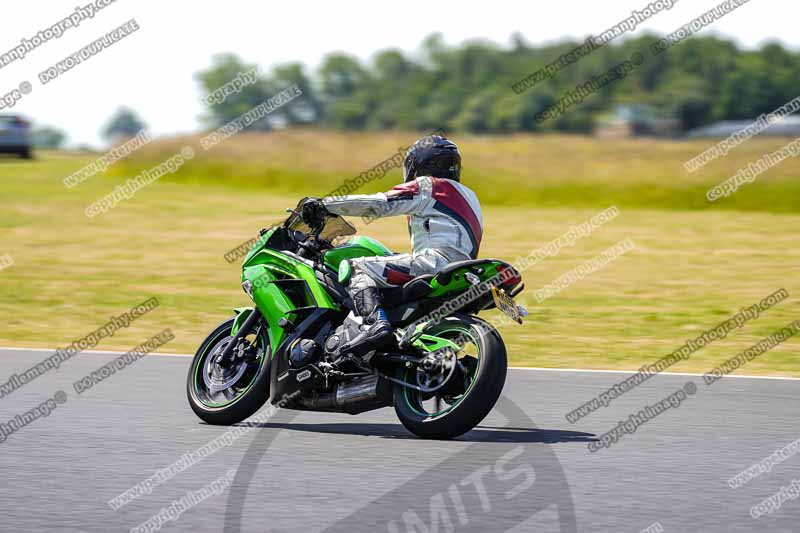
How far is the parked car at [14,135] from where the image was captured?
35188mm

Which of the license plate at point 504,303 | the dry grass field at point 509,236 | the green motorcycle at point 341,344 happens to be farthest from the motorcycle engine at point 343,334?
the dry grass field at point 509,236

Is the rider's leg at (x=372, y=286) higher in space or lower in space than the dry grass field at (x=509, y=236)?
higher

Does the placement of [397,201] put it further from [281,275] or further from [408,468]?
[408,468]

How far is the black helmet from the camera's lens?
25.6 ft

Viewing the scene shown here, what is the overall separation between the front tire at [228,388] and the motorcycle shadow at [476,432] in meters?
0.17

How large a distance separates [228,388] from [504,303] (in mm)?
1996

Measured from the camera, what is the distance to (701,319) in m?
14.8

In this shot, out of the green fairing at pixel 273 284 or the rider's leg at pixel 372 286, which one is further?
the green fairing at pixel 273 284

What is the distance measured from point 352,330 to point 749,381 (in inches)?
155

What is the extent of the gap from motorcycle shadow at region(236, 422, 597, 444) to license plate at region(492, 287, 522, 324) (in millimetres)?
735

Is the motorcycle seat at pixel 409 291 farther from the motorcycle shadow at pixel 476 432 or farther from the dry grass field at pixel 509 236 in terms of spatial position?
the dry grass field at pixel 509 236

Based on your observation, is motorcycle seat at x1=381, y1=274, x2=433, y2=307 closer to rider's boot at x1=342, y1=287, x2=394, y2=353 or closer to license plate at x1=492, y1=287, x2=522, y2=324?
rider's boot at x1=342, y1=287, x2=394, y2=353

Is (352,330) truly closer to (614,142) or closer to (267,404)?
(267,404)

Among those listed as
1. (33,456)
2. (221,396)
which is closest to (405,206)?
(221,396)
